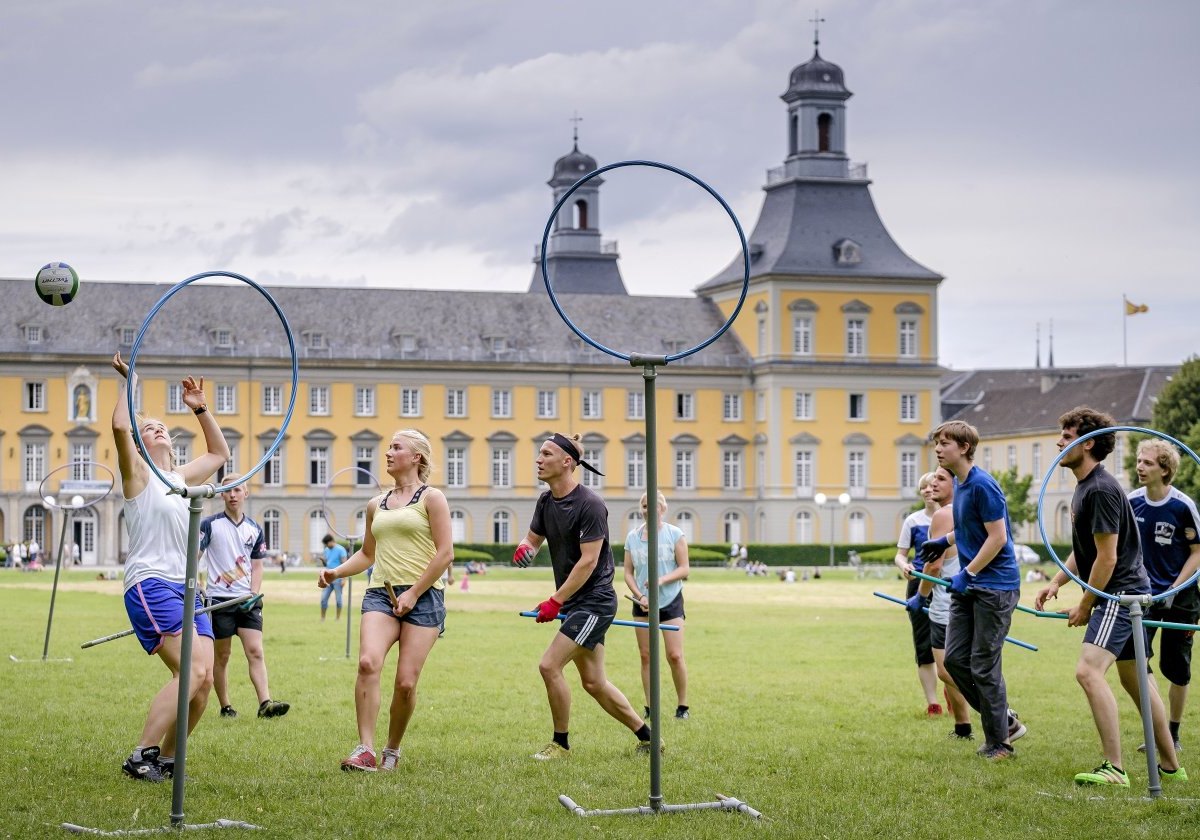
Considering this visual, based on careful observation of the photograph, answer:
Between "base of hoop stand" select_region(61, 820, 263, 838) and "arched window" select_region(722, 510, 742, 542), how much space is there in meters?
83.1

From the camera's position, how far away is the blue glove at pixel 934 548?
41.9 ft

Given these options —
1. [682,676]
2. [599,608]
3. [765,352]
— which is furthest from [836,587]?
[599,608]

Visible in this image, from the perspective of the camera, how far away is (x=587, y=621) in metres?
11.8

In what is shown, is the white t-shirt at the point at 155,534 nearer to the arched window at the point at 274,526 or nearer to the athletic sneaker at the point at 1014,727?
the athletic sneaker at the point at 1014,727

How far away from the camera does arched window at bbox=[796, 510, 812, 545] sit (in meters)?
89.9

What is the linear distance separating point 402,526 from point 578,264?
94.0 metres

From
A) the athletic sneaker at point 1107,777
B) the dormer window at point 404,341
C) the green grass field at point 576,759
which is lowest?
the green grass field at point 576,759

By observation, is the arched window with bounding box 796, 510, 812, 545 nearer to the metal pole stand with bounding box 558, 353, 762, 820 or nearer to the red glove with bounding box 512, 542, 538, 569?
the red glove with bounding box 512, 542, 538, 569

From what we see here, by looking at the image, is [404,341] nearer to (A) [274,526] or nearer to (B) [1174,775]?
(A) [274,526]

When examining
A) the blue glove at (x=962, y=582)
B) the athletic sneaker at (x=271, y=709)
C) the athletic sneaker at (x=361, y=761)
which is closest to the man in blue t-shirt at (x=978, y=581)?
the blue glove at (x=962, y=582)

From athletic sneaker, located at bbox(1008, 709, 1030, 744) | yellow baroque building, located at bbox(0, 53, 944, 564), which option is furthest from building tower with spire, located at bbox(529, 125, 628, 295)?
athletic sneaker, located at bbox(1008, 709, 1030, 744)

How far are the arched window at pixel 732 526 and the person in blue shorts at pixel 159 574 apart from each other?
268 ft

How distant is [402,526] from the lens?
11.4 meters

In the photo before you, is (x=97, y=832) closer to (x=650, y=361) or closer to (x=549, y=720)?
(x=650, y=361)
